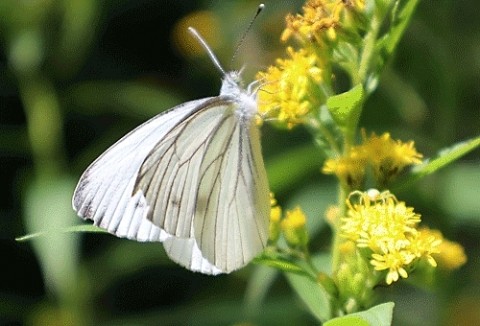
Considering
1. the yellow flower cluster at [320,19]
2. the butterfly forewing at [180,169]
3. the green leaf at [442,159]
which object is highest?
the yellow flower cluster at [320,19]

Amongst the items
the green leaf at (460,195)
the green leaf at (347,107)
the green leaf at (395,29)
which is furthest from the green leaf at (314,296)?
the green leaf at (460,195)

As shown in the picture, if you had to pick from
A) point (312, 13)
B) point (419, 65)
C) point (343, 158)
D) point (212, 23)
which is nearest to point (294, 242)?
point (343, 158)

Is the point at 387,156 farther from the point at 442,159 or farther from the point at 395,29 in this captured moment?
the point at 395,29

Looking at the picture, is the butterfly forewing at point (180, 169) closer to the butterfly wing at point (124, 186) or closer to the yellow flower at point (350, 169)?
the butterfly wing at point (124, 186)

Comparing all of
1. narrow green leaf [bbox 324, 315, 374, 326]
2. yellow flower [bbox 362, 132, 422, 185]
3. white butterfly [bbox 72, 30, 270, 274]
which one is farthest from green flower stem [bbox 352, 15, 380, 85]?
narrow green leaf [bbox 324, 315, 374, 326]

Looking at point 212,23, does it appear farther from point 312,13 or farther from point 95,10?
point 312,13

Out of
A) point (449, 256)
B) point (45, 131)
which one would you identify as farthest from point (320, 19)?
point (45, 131)
